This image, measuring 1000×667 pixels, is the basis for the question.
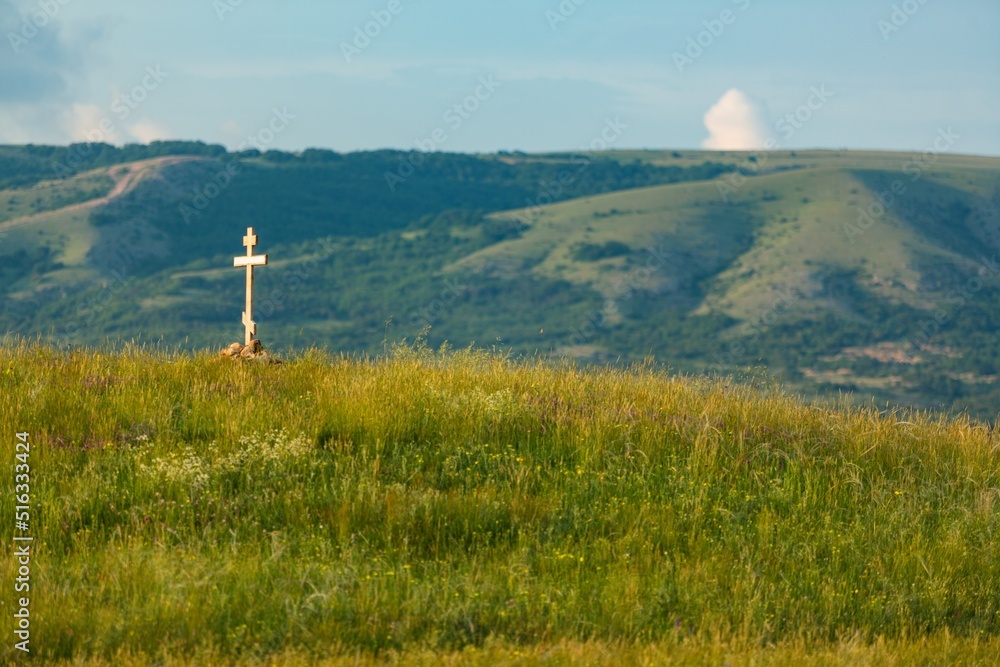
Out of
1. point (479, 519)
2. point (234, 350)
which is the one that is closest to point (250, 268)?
point (234, 350)

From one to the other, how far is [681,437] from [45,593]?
240 inches

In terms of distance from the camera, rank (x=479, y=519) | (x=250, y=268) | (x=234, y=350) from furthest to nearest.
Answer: (x=250, y=268) → (x=234, y=350) → (x=479, y=519)

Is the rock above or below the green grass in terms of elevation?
above

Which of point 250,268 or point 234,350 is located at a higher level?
point 250,268

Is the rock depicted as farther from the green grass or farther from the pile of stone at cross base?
the green grass

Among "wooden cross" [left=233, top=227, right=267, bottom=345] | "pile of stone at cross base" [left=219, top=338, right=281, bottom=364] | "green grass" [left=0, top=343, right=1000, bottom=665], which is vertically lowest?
"green grass" [left=0, top=343, right=1000, bottom=665]

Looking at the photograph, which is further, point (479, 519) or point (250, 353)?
point (250, 353)

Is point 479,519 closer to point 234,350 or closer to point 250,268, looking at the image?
point 234,350

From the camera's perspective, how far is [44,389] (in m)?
11.2

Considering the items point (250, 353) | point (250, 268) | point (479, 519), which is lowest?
point (479, 519)

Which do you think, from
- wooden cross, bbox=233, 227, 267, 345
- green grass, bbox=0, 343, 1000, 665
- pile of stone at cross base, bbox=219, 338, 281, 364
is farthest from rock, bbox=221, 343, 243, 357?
green grass, bbox=0, 343, 1000, 665

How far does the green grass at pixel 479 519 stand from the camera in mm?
7266

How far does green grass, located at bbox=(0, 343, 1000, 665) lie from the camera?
7.27 m

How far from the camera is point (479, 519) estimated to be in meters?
8.98
